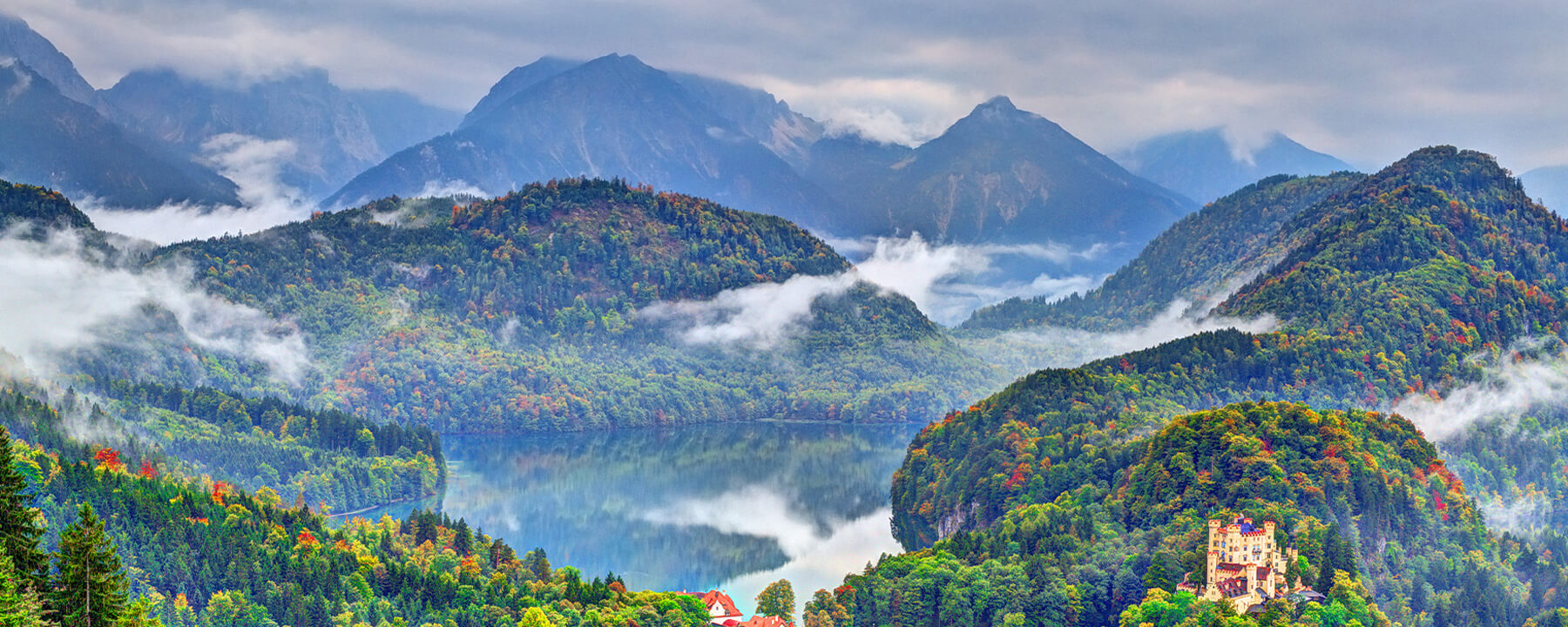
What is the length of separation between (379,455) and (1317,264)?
74987mm

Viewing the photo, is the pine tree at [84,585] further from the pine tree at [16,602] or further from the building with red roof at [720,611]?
the building with red roof at [720,611]

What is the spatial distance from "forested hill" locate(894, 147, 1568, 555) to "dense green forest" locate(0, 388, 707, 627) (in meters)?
28.4

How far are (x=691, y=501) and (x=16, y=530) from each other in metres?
97.2

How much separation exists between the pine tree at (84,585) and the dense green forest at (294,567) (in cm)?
2723

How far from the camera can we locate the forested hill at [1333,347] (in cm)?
10762

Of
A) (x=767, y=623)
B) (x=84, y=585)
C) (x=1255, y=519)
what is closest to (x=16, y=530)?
(x=84, y=585)

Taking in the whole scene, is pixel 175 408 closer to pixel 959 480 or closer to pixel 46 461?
pixel 46 461

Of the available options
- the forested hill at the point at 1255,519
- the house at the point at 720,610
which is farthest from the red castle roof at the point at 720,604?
the forested hill at the point at 1255,519

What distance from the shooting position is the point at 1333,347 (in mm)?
120125

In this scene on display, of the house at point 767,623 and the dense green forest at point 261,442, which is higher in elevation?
the dense green forest at point 261,442

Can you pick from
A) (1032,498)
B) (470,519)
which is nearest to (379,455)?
(470,519)

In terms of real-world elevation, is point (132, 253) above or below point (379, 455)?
above

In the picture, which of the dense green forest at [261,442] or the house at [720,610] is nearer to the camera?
A: the house at [720,610]

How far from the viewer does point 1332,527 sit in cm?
7719
